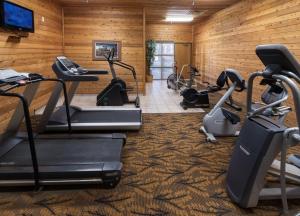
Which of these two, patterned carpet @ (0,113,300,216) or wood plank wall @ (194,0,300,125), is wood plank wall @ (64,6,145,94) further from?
patterned carpet @ (0,113,300,216)

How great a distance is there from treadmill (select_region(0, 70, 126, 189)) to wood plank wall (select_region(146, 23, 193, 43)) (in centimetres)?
971

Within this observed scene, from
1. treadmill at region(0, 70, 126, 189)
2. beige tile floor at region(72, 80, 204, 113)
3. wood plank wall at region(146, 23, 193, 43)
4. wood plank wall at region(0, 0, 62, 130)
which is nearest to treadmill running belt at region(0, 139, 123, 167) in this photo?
treadmill at region(0, 70, 126, 189)

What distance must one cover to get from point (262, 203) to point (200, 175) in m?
0.75

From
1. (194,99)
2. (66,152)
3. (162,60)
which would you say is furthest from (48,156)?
(162,60)

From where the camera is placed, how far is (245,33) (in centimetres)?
683

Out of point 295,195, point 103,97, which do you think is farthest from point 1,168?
point 103,97

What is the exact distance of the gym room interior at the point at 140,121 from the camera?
2.42 meters

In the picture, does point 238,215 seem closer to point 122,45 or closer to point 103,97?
point 103,97

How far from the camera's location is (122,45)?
8469mm

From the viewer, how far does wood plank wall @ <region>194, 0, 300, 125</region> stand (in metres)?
5.01

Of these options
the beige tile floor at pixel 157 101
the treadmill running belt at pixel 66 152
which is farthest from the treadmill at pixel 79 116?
the beige tile floor at pixel 157 101

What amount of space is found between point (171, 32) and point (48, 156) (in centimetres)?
1063

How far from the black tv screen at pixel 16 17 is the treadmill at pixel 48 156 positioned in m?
1.66

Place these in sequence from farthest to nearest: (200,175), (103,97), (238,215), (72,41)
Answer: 1. (72,41)
2. (103,97)
3. (200,175)
4. (238,215)
